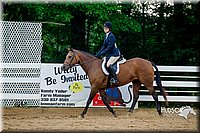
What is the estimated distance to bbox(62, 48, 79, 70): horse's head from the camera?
11.3 metres

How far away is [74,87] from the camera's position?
12430 mm

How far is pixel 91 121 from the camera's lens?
10.3 m

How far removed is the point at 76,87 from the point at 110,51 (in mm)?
1832

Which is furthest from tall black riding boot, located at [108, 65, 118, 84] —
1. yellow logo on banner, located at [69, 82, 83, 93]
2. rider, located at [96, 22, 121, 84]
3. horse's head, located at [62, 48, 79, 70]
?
yellow logo on banner, located at [69, 82, 83, 93]

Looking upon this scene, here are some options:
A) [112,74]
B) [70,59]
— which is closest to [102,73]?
[112,74]

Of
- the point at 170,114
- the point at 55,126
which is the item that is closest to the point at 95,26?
the point at 170,114

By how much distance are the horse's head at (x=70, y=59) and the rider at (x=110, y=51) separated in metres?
0.61

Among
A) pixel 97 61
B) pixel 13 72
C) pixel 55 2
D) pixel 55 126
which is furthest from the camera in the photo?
pixel 55 2

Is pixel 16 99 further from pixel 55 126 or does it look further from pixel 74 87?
pixel 55 126

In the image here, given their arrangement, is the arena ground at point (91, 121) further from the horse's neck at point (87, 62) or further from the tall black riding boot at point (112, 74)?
the horse's neck at point (87, 62)

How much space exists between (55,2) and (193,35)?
5.22 metres

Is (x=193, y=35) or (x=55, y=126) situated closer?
(x=55, y=126)

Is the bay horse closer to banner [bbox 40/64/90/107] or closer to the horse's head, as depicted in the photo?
the horse's head

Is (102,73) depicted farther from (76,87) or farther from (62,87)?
(62,87)
